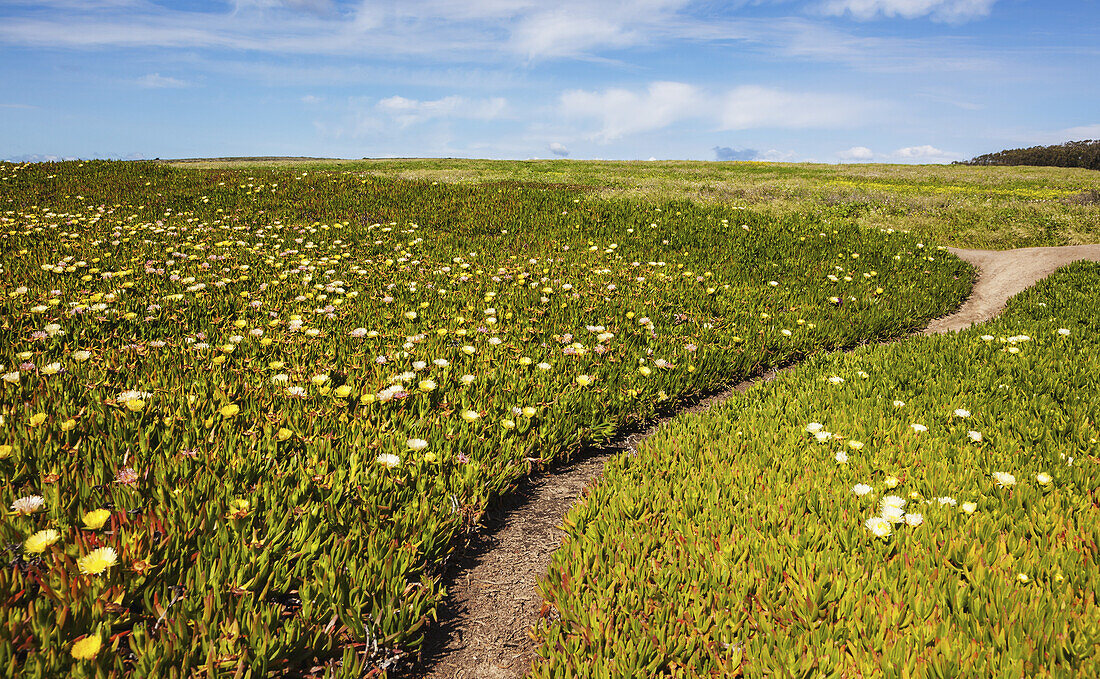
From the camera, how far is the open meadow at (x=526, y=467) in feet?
6.52

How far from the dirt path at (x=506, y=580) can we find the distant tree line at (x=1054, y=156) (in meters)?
65.8

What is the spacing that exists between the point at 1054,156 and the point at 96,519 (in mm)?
80477

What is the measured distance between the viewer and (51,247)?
663 centimetres

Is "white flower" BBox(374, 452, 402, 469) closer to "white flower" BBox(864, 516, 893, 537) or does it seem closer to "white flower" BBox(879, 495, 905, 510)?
"white flower" BBox(864, 516, 893, 537)

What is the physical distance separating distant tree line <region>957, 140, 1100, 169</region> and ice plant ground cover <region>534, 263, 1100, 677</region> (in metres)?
64.4

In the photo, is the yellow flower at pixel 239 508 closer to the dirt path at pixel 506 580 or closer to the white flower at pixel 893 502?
the dirt path at pixel 506 580

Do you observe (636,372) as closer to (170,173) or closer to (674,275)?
(674,275)

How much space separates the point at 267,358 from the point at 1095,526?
472cm

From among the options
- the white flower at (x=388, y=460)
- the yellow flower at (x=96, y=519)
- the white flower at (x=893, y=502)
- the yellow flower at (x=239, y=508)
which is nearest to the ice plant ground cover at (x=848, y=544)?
the white flower at (x=893, y=502)

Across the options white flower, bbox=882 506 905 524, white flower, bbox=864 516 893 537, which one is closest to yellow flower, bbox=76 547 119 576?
white flower, bbox=864 516 893 537

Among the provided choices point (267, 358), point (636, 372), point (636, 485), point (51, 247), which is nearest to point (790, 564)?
point (636, 485)

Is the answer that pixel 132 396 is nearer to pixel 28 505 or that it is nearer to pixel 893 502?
pixel 28 505

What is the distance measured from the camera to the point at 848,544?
250 cm

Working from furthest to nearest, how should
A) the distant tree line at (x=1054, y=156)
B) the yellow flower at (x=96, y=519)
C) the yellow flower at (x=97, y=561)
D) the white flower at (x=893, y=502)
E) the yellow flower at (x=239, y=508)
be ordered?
the distant tree line at (x=1054, y=156) < the white flower at (x=893, y=502) < the yellow flower at (x=239, y=508) < the yellow flower at (x=96, y=519) < the yellow flower at (x=97, y=561)
